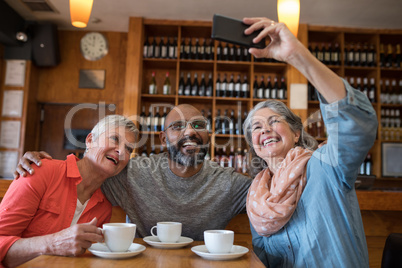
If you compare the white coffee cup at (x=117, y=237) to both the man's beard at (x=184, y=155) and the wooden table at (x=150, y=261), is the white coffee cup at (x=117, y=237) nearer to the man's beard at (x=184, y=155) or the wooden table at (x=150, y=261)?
the wooden table at (x=150, y=261)

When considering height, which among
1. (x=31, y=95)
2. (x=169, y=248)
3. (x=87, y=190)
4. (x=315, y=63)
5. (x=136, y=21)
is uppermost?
(x=136, y=21)

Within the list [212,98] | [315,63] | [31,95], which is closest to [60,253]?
[315,63]

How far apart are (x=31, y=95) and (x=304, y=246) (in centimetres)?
434

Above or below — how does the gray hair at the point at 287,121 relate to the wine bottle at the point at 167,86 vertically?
below

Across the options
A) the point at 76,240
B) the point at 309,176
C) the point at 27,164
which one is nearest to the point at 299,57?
the point at 309,176

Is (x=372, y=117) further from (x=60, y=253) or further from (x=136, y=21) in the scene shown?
(x=136, y=21)

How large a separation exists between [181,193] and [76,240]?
2.19 feet

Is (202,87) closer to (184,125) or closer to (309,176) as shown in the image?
(184,125)

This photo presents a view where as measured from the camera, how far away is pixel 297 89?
14.3 feet

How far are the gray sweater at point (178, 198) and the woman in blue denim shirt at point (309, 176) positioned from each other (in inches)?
8.2

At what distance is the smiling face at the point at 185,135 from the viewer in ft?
5.65

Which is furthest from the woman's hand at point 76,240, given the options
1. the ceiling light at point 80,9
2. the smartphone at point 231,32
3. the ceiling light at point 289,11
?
the ceiling light at point 289,11

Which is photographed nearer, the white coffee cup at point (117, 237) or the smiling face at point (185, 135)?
the white coffee cup at point (117, 237)

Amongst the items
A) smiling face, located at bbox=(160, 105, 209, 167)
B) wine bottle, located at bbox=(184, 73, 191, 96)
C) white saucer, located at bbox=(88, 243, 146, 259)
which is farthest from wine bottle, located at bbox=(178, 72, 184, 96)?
white saucer, located at bbox=(88, 243, 146, 259)
